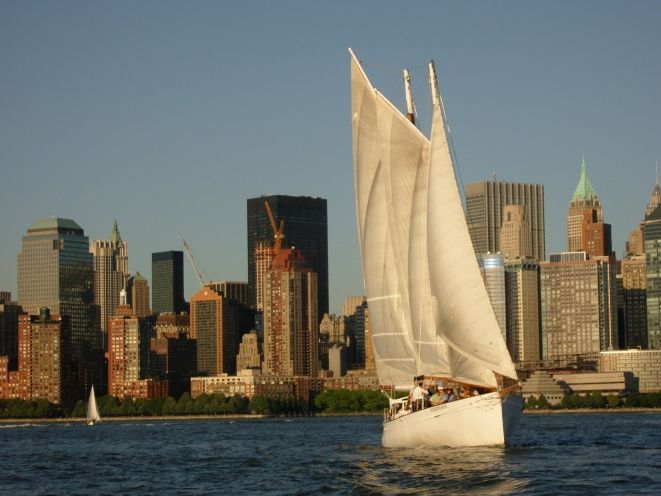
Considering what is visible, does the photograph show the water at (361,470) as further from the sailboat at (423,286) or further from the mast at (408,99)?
the mast at (408,99)

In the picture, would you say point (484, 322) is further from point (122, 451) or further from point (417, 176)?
point (122, 451)

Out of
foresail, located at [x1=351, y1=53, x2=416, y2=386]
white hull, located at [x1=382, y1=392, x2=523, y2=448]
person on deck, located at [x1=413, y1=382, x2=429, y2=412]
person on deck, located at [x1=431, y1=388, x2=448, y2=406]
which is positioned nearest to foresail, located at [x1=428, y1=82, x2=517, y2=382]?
white hull, located at [x1=382, y1=392, x2=523, y2=448]

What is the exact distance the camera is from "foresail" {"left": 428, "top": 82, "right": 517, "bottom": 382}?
81.1 meters

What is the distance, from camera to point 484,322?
81000 millimetres

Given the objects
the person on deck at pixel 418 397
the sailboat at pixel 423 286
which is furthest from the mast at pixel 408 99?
the person on deck at pixel 418 397

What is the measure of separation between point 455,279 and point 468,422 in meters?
7.80

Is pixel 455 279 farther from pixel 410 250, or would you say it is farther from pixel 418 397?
pixel 418 397

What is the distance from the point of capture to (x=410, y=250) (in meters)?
89.2

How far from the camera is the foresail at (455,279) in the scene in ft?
266

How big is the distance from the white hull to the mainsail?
6.06ft

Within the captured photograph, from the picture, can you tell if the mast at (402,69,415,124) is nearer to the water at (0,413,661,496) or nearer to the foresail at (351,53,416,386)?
the foresail at (351,53,416,386)

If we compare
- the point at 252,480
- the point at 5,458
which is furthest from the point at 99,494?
the point at 5,458

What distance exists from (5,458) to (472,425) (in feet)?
155

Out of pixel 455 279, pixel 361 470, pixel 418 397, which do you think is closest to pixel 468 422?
pixel 418 397
